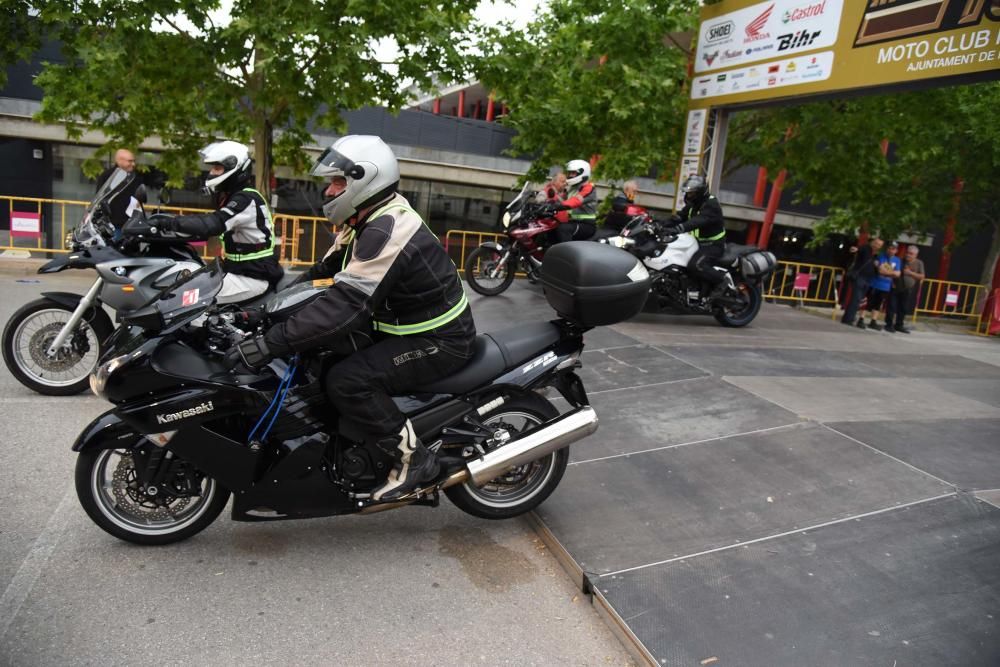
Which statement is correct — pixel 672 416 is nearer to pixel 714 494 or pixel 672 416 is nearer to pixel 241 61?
pixel 714 494

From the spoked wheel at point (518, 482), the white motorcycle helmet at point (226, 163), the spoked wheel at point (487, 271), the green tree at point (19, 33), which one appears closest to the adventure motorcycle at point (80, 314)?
the white motorcycle helmet at point (226, 163)

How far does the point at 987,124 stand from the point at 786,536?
15639 mm

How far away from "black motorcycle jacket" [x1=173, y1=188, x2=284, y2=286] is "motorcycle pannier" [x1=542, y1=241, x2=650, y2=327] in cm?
281

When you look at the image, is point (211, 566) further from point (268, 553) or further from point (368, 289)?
point (368, 289)

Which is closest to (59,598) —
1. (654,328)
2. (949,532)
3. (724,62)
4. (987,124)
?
(949,532)

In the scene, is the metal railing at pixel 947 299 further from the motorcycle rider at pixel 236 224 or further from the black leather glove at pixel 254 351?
the black leather glove at pixel 254 351

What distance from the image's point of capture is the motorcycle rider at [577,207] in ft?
32.2

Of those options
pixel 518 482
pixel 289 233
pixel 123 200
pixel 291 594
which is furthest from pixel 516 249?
pixel 291 594

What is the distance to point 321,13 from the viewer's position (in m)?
9.96

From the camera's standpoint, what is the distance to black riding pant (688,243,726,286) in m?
9.52

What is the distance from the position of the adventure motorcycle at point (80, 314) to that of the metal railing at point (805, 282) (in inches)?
535

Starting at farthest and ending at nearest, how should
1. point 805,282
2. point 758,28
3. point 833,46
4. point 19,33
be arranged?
point 805,282 → point 19,33 → point 758,28 → point 833,46

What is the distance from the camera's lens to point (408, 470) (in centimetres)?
359

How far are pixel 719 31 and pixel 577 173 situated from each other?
11.4 feet
